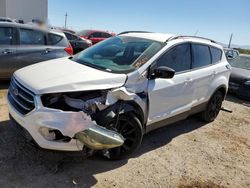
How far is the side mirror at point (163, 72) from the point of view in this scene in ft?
13.6

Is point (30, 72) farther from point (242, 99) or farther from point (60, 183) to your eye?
point (242, 99)

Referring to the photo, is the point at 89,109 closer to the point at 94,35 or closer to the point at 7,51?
the point at 7,51

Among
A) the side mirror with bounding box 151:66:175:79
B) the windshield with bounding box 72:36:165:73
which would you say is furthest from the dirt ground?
the windshield with bounding box 72:36:165:73

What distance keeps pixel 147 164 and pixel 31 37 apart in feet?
15.4

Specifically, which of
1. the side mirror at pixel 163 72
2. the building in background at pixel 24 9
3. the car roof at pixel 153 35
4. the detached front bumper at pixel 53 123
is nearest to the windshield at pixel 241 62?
the car roof at pixel 153 35

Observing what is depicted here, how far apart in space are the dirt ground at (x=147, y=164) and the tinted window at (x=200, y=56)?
135 cm

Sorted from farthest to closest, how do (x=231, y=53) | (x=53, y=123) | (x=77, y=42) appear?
(x=231, y=53) < (x=77, y=42) < (x=53, y=123)

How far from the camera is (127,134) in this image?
405 centimetres

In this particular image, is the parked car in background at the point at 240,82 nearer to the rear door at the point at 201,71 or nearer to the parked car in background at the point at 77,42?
the rear door at the point at 201,71

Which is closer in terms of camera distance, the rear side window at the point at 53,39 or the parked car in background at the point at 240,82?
the rear side window at the point at 53,39

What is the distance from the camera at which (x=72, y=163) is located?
388 centimetres

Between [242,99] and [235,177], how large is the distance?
5.64 meters

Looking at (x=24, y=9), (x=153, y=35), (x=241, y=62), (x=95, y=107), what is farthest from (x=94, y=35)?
(x=95, y=107)

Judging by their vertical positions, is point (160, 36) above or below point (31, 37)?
above
